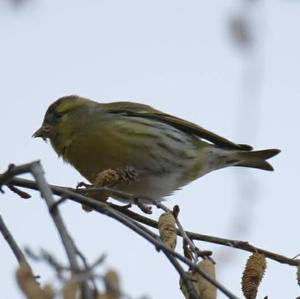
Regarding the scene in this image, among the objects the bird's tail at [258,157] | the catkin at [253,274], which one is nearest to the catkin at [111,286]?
the catkin at [253,274]

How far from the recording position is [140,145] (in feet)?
14.3

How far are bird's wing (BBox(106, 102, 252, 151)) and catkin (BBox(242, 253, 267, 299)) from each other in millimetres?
2330

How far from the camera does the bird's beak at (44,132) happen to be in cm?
446

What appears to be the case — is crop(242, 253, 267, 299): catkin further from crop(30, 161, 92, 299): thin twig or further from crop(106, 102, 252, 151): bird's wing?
crop(106, 102, 252, 151): bird's wing

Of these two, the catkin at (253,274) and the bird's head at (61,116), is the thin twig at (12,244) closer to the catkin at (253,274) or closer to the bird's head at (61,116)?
the catkin at (253,274)

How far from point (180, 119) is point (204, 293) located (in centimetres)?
309

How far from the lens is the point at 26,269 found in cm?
139

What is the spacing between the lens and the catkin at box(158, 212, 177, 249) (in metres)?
2.12

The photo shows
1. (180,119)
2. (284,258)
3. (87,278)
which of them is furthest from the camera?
(180,119)

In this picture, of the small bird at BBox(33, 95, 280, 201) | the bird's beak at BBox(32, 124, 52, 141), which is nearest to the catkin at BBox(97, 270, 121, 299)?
the small bird at BBox(33, 95, 280, 201)

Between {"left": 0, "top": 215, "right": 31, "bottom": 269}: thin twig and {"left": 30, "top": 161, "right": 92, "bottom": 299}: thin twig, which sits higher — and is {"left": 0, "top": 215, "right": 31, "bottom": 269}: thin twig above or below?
below

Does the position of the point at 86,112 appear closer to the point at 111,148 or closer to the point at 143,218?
the point at 111,148

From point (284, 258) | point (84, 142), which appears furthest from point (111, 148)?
point (284, 258)

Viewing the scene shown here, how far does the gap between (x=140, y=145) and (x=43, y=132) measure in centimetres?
63
